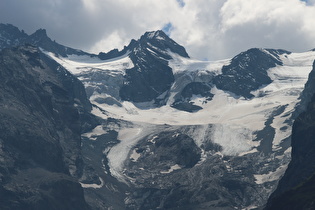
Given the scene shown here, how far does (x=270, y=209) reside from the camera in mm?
197875

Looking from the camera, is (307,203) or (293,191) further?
(293,191)

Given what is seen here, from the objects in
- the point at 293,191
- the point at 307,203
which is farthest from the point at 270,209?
the point at 307,203

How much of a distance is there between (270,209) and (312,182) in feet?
46.6

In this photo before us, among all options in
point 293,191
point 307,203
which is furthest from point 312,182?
point 307,203

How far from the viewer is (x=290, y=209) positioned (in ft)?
613

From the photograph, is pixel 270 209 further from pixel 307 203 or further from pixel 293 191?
pixel 307 203

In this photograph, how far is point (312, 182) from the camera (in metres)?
195

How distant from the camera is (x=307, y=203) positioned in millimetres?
177875

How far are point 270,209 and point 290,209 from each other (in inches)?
465

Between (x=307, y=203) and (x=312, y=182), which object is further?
(x=312, y=182)

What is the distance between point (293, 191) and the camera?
196m

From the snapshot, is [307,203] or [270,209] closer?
[307,203]

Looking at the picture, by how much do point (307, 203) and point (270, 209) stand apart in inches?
844

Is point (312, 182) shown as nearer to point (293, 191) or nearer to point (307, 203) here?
point (293, 191)
